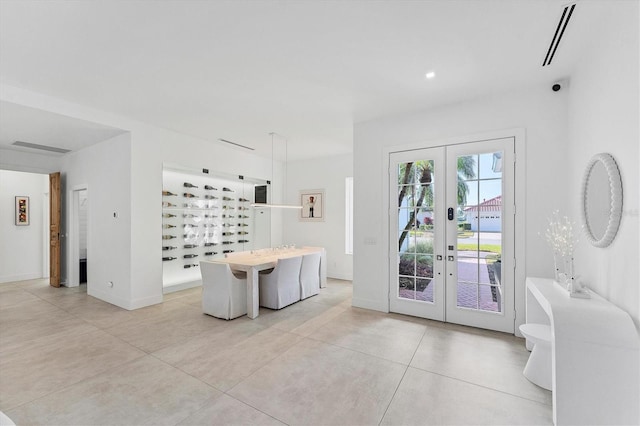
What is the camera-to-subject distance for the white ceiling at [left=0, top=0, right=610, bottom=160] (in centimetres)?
212

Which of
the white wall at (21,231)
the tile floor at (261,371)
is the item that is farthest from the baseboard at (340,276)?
the white wall at (21,231)

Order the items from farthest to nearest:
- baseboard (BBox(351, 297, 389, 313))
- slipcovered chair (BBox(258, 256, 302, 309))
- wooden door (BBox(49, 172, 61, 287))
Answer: wooden door (BBox(49, 172, 61, 287)) < slipcovered chair (BBox(258, 256, 302, 309)) < baseboard (BBox(351, 297, 389, 313))

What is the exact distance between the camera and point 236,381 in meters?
2.46

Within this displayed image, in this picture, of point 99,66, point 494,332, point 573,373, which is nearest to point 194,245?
point 99,66

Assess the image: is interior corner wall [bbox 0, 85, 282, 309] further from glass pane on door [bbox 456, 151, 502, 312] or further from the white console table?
the white console table

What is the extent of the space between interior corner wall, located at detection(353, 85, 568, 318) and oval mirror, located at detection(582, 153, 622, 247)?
0.79 m

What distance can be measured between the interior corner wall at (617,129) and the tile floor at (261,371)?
103 cm

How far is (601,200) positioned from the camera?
2225mm

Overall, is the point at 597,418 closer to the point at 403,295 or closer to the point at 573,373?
the point at 573,373

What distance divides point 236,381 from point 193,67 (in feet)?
9.80

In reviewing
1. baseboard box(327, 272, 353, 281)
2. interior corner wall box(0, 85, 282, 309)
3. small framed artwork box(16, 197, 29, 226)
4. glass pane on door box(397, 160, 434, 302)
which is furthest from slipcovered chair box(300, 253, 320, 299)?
small framed artwork box(16, 197, 29, 226)

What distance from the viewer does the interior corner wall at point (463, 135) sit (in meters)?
3.19

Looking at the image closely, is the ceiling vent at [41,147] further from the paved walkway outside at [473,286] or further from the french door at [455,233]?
the paved walkway outside at [473,286]

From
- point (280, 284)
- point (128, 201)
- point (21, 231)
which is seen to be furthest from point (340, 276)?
point (21, 231)
